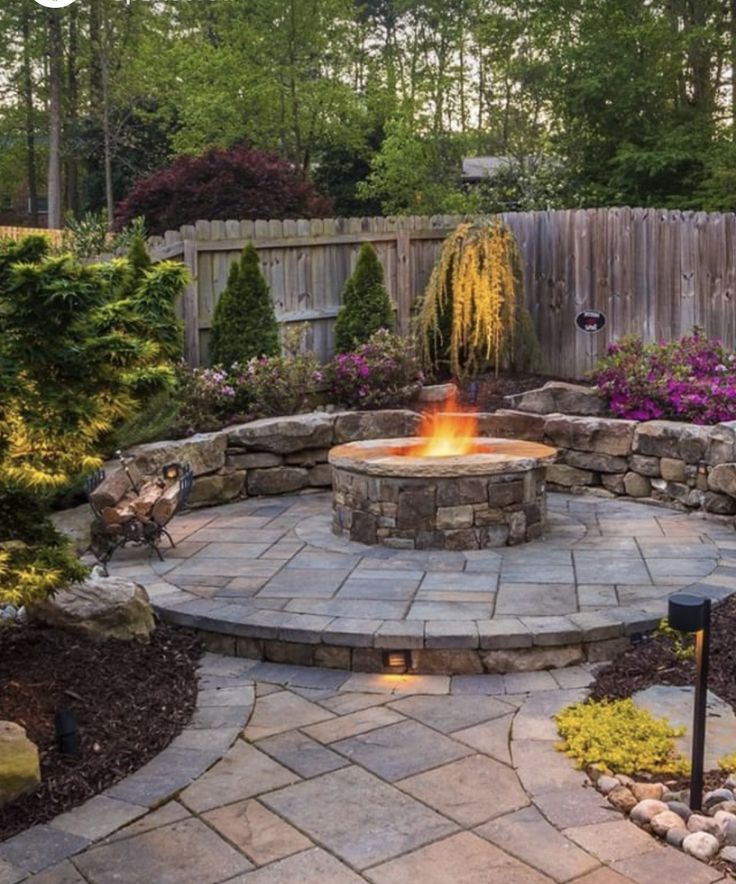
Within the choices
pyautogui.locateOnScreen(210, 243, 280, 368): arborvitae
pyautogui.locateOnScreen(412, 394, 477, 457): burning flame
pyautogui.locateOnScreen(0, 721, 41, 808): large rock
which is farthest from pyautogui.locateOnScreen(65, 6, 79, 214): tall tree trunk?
pyautogui.locateOnScreen(0, 721, 41, 808): large rock

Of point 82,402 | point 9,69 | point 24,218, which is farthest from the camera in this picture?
point 24,218

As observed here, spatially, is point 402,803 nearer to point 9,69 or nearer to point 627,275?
point 627,275

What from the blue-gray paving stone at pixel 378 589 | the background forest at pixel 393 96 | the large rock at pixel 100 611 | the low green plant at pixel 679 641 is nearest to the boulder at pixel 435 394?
the blue-gray paving stone at pixel 378 589

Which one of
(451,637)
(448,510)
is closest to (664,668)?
(451,637)

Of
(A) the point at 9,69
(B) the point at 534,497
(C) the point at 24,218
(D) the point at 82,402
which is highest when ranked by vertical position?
(A) the point at 9,69

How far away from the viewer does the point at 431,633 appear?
15.2 ft

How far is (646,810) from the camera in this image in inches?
128

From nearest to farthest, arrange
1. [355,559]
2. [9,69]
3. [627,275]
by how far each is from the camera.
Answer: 1. [355,559]
2. [627,275]
3. [9,69]

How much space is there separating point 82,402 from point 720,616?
3.25 m

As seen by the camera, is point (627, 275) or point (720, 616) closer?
point (720, 616)

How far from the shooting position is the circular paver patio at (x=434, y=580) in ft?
15.6

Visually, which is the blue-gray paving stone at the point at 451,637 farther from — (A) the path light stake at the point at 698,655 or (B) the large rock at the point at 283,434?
(B) the large rock at the point at 283,434

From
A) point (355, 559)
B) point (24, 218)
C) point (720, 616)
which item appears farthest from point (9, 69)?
point (720, 616)

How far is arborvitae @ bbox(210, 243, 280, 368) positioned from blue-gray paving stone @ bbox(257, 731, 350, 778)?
5120mm
